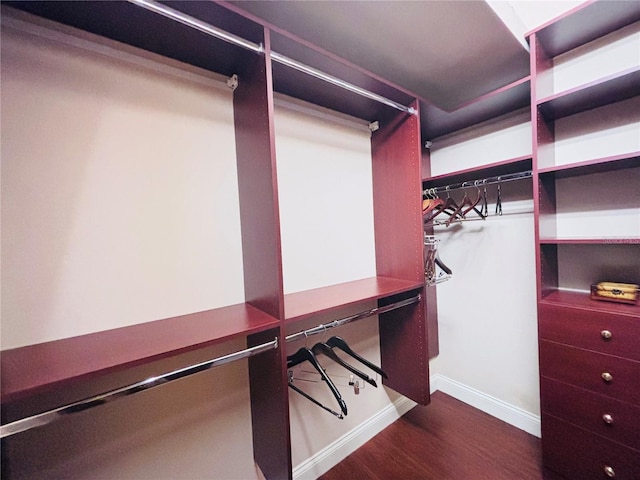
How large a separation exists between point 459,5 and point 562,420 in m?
2.06

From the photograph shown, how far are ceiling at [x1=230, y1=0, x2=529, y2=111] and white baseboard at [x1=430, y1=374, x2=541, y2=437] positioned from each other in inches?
89.0

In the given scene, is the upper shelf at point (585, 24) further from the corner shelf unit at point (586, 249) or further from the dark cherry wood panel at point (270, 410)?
the dark cherry wood panel at point (270, 410)

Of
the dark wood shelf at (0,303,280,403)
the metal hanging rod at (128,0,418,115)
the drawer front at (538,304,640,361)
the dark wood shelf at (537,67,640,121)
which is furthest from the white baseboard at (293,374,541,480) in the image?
the metal hanging rod at (128,0,418,115)

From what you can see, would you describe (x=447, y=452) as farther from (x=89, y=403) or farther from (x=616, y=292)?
(x=89, y=403)

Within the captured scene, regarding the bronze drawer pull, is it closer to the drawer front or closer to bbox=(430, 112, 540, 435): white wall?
the drawer front

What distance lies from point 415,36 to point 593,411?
6.63ft

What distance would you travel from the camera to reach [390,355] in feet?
5.70

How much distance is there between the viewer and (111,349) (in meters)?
0.78

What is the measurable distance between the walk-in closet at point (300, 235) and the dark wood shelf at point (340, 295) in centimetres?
2

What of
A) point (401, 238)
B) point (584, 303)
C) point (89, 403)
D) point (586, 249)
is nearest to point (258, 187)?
point (89, 403)

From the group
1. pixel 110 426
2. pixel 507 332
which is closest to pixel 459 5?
pixel 507 332

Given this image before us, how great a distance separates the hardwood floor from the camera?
57.1 inches

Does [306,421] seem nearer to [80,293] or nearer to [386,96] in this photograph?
[80,293]

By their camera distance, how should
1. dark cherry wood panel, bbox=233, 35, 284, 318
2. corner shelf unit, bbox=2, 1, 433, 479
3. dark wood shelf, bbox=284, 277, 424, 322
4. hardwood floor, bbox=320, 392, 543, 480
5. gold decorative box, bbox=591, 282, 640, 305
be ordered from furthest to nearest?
hardwood floor, bbox=320, 392, 543, 480
gold decorative box, bbox=591, 282, 640, 305
dark wood shelf, bbox=284, 277, 424, 322
dark cherry wood panel, bbox=233, 35, 284, 318
corner shelf unit, bbox=2, 1, 433, 479
